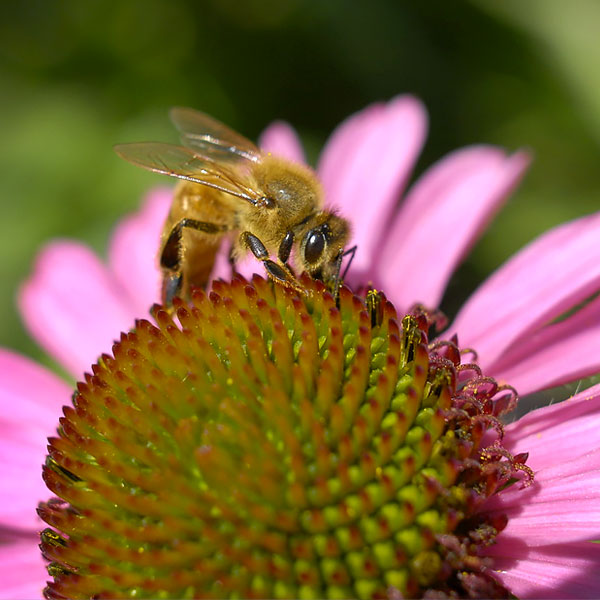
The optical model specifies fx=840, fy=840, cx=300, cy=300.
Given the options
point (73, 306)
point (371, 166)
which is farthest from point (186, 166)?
point (73, 306)

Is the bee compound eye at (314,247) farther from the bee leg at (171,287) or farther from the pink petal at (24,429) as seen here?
the pink petal at (24,429)

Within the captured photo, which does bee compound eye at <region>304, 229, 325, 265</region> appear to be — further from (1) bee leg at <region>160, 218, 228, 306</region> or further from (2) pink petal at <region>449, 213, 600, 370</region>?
(2) pink petal at <region>449, 213, 600, 370</region>

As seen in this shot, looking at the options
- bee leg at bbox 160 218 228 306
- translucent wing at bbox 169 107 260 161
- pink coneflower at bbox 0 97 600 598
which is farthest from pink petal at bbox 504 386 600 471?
translucent wing at bbox 169 107 260 161

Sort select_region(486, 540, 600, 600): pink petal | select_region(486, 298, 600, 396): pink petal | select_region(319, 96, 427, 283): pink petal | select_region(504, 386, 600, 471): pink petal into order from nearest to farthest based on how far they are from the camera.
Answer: select_region(486, 540, 600, 600): pink petal, select_region(504, 386, 600, 471): pink petal, select_region(486, 298, 600, 396): pink petal, select_region(319, 96, 427, 283): pink petal

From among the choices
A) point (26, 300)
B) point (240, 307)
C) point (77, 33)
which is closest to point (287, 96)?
point (77, 33)

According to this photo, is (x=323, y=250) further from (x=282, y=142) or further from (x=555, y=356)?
(x=282, y=142)

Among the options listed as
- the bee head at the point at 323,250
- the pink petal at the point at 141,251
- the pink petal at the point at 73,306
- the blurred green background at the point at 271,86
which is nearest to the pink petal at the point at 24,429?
the pink petal at the point at 73,306
